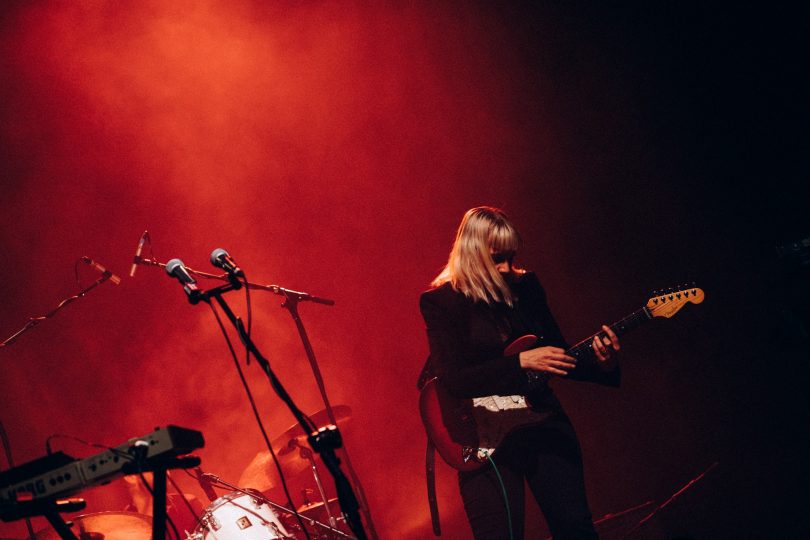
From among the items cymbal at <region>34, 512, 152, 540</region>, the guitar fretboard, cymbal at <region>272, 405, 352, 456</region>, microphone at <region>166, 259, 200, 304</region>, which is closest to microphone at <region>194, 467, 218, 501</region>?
cymbal at <region>34, 512, 152, 540</region>

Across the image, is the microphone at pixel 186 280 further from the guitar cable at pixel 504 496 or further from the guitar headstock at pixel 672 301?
the guitar headstock at pixel 672 301

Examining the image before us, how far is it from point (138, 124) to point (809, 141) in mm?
5918

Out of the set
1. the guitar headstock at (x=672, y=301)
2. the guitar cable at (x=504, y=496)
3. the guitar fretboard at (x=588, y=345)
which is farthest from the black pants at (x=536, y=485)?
the guitar headstock at (x=672, y=301)

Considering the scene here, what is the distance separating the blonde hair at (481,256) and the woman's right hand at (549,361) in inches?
15.0

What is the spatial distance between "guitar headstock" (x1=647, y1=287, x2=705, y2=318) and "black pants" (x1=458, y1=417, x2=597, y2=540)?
2.75 feet

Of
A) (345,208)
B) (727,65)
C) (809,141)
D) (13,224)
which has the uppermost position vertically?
(13,224)

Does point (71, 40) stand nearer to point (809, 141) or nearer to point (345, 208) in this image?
point (345, 208)

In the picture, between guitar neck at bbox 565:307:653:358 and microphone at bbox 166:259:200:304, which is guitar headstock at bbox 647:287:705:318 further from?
microphone at bbox 166:259:200:304

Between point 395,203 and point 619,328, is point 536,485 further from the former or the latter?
point 395,203

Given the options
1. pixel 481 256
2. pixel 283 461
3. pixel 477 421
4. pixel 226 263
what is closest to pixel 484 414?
A: pixel 477 421

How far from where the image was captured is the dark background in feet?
16.8

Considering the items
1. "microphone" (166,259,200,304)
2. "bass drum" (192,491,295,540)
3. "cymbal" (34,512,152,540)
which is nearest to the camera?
"microphone" (166,259,200,304)

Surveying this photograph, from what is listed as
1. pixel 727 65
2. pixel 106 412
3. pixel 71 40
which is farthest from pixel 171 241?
pixel 727 65

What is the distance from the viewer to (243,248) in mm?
6312
